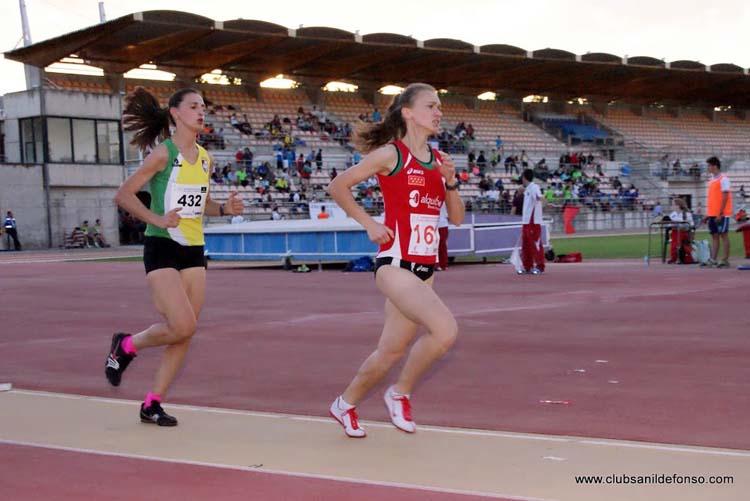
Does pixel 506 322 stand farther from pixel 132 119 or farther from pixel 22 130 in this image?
pixel 22 130

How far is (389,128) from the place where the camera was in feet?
21.4

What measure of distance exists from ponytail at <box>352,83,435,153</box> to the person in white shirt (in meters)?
13.6

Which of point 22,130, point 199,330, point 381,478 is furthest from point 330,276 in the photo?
point 22,130

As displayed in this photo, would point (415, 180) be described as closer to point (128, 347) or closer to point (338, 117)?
point (128, 347)

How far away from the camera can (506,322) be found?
12.8 meters

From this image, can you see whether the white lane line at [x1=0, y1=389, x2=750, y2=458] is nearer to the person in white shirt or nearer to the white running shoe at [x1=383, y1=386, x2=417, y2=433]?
the white running shoe at [x1=383, y1=386, x2=417, y2=433]

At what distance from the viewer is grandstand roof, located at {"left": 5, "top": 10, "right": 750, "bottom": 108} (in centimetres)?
4641

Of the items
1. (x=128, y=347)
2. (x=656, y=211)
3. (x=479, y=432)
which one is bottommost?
(x=656, y=211)

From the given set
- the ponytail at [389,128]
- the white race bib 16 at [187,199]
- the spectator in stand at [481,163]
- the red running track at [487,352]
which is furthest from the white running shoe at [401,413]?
the spectator in stand at [481,163]

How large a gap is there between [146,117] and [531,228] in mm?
14207

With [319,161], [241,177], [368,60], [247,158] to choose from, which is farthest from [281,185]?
[368,60]

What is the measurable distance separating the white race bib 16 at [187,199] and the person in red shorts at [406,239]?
3.82ft

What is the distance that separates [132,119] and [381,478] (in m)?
3.30

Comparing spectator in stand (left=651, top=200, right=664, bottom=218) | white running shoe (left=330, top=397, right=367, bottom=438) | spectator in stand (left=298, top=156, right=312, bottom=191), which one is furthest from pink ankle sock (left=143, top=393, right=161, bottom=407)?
spectator in stand (left=651, top=200, right=664, bottom=218)
